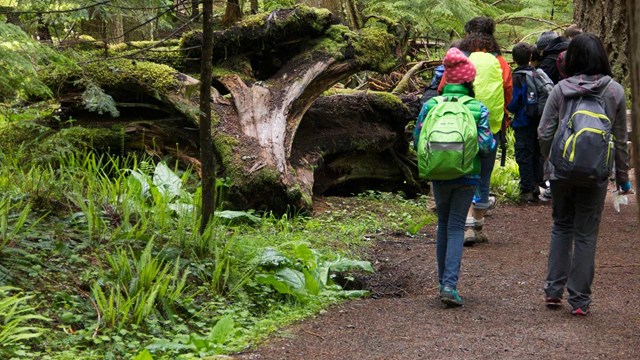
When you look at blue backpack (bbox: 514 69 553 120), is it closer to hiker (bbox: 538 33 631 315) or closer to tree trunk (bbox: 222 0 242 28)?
tree trunk (bbox: 222 0 242 28)

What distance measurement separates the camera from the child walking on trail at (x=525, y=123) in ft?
33.8

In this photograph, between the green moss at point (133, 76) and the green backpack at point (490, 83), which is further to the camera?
the green moss at point (133, 76)

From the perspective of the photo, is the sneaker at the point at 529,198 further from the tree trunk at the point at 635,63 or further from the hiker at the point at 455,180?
the tree trunk at the point at 635,63

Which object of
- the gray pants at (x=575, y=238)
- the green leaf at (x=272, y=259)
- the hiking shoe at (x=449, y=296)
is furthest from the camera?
the green leaf at (x=272, y=259)

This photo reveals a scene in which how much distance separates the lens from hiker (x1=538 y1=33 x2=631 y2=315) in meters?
5.29

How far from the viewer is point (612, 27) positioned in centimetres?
1156

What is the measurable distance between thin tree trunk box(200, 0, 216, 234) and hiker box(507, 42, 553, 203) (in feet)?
18.8

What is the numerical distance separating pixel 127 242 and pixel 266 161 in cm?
259

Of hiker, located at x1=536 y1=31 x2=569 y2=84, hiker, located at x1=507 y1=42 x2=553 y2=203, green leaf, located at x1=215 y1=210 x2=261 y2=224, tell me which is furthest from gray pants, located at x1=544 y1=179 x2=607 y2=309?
hiker, located at x1=536 y1=31 x2=569 y2=84

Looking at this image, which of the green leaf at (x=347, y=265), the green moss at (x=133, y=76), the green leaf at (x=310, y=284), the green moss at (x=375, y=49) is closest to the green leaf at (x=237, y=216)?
the green leaf at (x=347, y=265)

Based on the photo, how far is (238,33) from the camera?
31.4ft

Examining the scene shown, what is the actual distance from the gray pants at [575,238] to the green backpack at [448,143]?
0.73 meters

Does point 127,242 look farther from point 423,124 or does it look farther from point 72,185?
point 423,124

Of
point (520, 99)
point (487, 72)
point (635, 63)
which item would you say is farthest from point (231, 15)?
point (635, 63)
